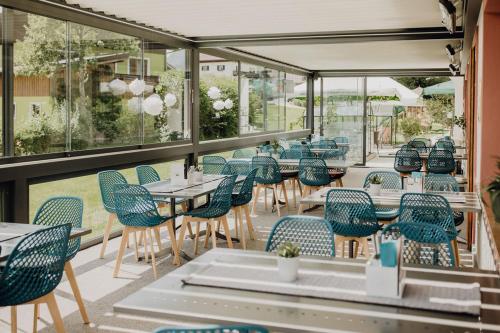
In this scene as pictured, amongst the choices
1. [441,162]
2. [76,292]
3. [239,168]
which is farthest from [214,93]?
[76,292]

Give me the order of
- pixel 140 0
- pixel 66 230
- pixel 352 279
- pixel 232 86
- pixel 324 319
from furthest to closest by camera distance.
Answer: pixel 232 86 → pixel 140 0 → pixel 66 230 → pixel 352 279 → pixel 324 319

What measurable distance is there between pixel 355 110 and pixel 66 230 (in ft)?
45.6

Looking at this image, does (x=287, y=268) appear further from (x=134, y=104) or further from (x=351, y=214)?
(x=134, y=104)

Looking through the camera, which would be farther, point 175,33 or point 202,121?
point 202,121

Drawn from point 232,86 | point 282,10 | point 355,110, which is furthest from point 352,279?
point 355,110

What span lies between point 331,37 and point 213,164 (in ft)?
8.06

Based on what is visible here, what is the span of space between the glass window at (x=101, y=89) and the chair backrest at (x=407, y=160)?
4946 mm

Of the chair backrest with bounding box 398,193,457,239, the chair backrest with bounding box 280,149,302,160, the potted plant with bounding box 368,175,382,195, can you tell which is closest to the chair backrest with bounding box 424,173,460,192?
the potted plant with bounding box 368,175,382,195

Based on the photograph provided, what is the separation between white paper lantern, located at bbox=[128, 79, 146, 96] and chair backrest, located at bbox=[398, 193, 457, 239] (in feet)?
13.4

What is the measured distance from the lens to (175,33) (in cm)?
870

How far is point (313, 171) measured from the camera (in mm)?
8867

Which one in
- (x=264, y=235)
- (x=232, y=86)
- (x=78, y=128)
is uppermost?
(x=232, y=86)

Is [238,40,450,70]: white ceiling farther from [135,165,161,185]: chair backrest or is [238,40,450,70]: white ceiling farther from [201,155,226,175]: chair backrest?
[135,165,161,185]: chair backrest

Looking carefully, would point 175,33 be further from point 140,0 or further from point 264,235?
point 264,235
